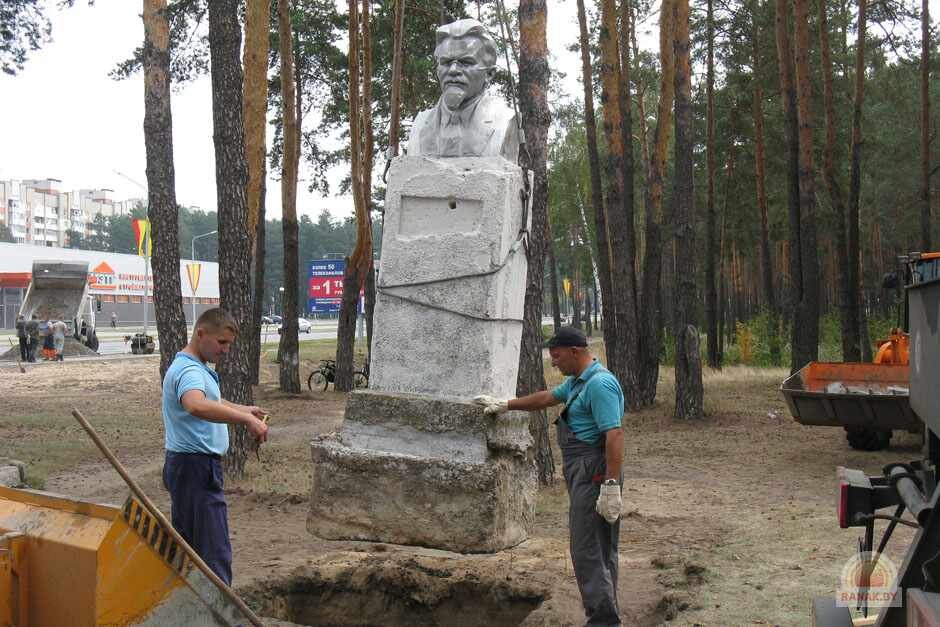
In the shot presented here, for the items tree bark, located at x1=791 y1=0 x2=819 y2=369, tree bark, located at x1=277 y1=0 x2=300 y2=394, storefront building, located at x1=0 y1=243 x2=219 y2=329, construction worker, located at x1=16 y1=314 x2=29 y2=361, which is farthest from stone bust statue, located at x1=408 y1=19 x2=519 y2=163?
storefront building, located at x1=0 y1=243 x2=219 y2=329

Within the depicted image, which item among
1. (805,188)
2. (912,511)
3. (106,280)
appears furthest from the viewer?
(106,280)

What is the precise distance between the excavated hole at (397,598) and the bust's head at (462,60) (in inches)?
128

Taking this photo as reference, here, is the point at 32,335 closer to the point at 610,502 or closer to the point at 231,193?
the point at 231,193

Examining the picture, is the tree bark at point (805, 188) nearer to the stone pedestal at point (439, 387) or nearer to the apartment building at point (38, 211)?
the stone pedestal at point (439, 387)

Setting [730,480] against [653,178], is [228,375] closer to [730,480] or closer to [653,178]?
[730,480]

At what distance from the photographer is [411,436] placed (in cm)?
595

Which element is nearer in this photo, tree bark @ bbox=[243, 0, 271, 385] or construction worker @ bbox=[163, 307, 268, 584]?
construction worker @ bbox=[163, 307, 268, 584]

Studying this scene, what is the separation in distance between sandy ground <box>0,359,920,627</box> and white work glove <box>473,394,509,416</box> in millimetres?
1327

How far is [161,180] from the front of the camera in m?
11.1

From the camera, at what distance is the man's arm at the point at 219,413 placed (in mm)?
4398

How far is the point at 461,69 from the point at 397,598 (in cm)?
363

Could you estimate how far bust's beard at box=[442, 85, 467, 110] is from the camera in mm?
6352

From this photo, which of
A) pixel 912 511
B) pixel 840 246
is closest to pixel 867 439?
pixel 840 246

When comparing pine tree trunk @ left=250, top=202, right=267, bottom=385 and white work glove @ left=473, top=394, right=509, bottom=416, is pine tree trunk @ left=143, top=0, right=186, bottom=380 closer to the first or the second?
white work glove @ left=473, top=394, right=509, bottom=416
